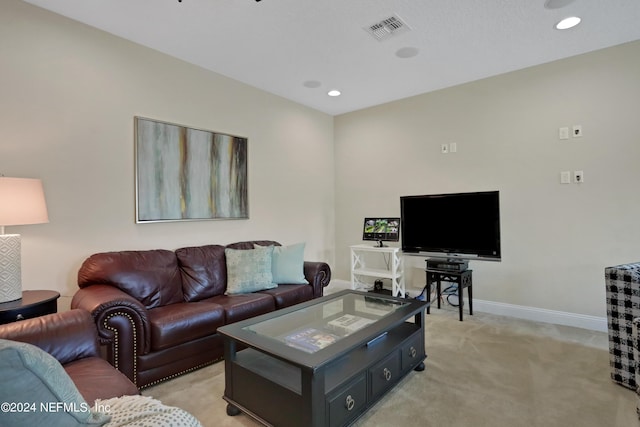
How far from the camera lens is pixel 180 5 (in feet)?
7.90

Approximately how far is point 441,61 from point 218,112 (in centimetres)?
248

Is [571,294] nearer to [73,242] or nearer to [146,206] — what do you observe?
[146,206]

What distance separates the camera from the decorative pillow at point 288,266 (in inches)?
133

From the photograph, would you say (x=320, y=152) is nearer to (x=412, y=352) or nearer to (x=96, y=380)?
(x=412, y=352)

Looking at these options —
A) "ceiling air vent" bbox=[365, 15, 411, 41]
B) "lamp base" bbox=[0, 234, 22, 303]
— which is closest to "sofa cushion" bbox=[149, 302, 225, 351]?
"lamp base" bbox=[0, 234, 22, 303]

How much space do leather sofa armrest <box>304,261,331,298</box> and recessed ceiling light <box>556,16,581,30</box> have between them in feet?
10.2

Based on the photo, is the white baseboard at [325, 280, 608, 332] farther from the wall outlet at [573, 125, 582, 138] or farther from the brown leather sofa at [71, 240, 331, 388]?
the brown leather sofa at [71, 240, 331, 388]

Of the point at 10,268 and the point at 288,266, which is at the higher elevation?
the point at 10,268

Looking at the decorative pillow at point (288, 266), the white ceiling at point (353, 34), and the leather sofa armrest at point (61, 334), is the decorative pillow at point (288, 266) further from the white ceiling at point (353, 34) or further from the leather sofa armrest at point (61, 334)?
the white ceiling at point (353, 34)

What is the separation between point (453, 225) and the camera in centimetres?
365

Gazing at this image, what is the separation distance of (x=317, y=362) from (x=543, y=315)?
310 cm

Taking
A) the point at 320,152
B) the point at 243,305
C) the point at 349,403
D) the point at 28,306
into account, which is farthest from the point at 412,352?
the point at 320,152

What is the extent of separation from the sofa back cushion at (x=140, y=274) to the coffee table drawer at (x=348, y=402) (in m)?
1.79

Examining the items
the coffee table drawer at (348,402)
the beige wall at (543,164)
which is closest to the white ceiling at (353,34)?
the beige wall at (543,164)
